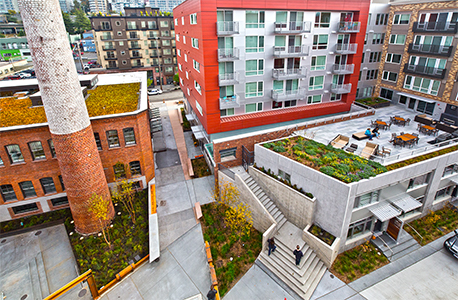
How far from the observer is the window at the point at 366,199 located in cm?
1810

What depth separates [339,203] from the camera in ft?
57.3

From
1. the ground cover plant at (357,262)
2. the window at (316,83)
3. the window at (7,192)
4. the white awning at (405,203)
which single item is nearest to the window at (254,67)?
the window at (316,83)

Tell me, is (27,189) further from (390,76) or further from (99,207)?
(390,76)

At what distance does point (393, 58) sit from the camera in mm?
38594

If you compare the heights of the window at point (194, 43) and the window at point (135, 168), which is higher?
the window at point (194, 43)

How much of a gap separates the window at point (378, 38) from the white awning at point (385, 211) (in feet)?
106

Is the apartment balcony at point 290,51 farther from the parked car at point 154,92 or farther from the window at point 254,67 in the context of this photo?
the parked car at point 154,92

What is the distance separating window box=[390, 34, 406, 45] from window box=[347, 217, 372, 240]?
3101 cm

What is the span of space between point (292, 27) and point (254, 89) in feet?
25.6

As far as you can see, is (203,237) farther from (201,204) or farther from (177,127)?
(177,127)

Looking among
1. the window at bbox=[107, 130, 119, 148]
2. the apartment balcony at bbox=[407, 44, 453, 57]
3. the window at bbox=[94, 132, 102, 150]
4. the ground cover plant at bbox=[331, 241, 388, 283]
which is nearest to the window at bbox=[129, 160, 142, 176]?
the window at bbox=[107, 130, 119, 148]

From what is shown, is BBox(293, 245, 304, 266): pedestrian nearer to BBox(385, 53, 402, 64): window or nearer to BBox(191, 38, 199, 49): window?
BBox(191, 38, 199, 49): window

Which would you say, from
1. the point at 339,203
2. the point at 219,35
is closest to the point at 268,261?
the point at 339,203

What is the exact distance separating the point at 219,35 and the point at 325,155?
15.6m
